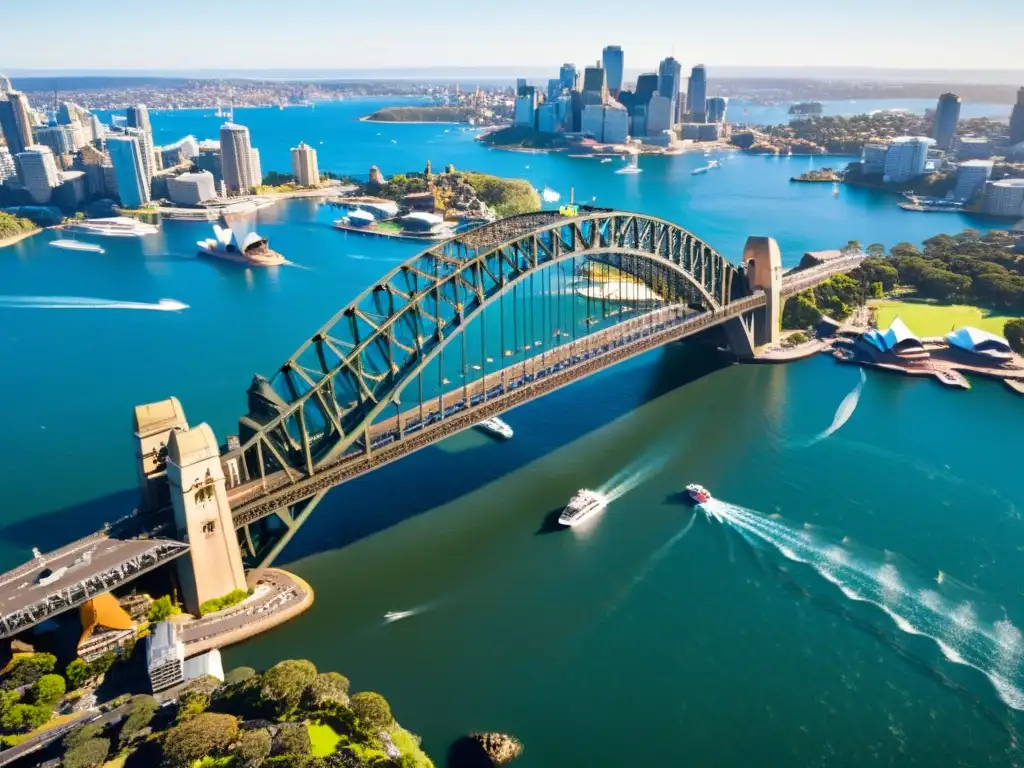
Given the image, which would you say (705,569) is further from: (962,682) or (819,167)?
(819,167)

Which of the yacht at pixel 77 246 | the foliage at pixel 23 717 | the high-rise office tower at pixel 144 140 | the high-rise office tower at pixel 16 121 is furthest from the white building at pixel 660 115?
the foliage at pixel 23 717

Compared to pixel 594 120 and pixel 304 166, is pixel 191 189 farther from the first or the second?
pixel 594 120

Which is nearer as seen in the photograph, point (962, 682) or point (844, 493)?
point (962, 682)

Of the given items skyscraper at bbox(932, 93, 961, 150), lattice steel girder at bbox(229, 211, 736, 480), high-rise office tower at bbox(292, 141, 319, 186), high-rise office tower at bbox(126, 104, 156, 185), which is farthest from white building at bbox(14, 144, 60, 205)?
skyscraper at bbox(932, 93, 961, 150)

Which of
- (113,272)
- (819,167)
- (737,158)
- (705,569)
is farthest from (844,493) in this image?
(737,158)

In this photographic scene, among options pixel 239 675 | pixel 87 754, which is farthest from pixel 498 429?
pixel 87 754

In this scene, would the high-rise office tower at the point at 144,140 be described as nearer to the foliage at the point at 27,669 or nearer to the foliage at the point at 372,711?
the foliage at the point at 27,669

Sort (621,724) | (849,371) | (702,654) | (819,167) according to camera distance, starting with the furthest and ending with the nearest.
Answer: (819,167)
(849,371)
(702,654)
(621,724)
